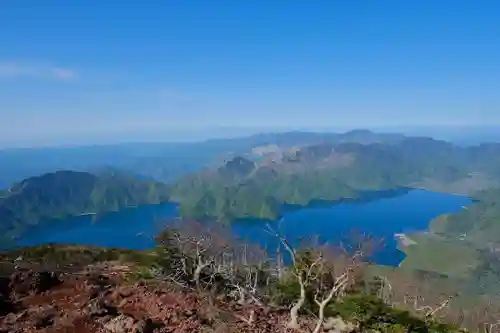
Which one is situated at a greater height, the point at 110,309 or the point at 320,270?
the point at 320,270

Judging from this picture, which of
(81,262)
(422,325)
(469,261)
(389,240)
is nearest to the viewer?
→ (422,325)

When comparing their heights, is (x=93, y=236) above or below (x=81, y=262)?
below

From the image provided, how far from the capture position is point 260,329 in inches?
730

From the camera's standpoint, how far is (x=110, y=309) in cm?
2012

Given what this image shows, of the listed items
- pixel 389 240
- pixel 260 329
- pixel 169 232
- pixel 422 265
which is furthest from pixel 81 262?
pixel 389 240

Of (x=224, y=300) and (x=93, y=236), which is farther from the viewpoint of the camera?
(x=93, y=236)

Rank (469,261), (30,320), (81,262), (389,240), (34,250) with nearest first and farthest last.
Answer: (30,320), (81,262), (34,250), (469,261), (389,240)

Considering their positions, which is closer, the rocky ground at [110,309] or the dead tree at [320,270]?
the rocky ground at [110,309]

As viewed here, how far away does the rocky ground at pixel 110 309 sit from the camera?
18062mm

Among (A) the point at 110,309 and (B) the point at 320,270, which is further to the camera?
(B) the point at 320,270

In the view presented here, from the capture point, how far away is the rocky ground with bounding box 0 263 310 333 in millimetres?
18062

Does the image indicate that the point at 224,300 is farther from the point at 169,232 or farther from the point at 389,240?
the point at 389,240

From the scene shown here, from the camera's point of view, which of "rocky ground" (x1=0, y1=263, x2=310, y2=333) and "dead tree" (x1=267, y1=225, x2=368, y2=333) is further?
"dead tree" (x1=267, y1=225, x2=368, y2=333)

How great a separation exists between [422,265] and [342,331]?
150892 millimetres
